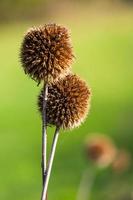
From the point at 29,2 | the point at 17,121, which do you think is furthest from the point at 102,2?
the point at 17,121

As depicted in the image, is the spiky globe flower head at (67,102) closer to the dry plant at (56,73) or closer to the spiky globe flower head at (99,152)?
the dry plant at (56,73)

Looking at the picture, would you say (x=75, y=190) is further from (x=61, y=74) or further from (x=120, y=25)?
(x=120, y=25)

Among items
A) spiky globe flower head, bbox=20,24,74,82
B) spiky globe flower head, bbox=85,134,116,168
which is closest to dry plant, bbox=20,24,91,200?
spiky globe flower head, bbox=20,24,74,82

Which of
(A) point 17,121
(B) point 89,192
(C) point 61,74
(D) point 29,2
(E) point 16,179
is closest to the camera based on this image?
(C) point 61,74

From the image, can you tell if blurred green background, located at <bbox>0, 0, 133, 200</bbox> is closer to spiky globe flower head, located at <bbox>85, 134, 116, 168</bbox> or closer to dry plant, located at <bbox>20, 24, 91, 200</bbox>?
dry plant, located at <bbox>20, 24, 91, 200</bbox>

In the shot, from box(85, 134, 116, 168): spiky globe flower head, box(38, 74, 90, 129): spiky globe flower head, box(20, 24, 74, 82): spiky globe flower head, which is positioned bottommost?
box(85, 134, 116, 168): spiky globe flower head

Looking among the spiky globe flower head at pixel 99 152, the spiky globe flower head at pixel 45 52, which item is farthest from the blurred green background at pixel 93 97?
the spiky globe flower head at pixel 99 152
